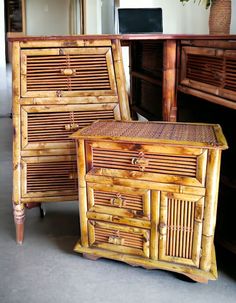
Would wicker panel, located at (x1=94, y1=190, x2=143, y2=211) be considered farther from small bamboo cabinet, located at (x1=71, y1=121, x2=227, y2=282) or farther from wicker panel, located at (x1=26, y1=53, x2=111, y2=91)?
Answer: wicker panel, located at (x1=26, y1=53, x2=111, y2=91)

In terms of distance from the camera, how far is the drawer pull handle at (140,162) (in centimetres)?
140

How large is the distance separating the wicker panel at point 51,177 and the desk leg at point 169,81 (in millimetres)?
484

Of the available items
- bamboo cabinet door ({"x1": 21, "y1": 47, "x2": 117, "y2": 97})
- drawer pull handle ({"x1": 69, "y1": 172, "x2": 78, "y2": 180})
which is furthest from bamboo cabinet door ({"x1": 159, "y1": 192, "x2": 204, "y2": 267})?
bamboo cabinet door ({"x1": 21, "y1": 47, "x2": 117, "y2": 97})

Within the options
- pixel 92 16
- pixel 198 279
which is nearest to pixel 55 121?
pixel 198 279

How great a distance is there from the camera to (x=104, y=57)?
174 cm

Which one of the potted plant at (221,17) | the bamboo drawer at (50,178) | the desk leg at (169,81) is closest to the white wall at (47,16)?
the potted plant at (221,17)

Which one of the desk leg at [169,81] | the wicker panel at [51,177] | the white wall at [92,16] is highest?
the white wall at [92,16]

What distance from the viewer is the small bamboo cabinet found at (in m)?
1.35

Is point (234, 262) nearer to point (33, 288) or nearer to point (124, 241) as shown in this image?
point (124, 241)

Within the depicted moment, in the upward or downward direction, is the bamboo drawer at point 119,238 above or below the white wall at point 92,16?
below

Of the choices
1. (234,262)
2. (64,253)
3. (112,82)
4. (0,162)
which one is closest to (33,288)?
(64,253)

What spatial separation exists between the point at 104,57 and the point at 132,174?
58cm

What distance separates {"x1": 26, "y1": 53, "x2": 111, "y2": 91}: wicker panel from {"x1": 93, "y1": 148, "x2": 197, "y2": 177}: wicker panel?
0.40 m

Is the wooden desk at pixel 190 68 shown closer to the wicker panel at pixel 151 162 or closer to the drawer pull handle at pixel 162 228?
the wicker panel at pixel 151 162
